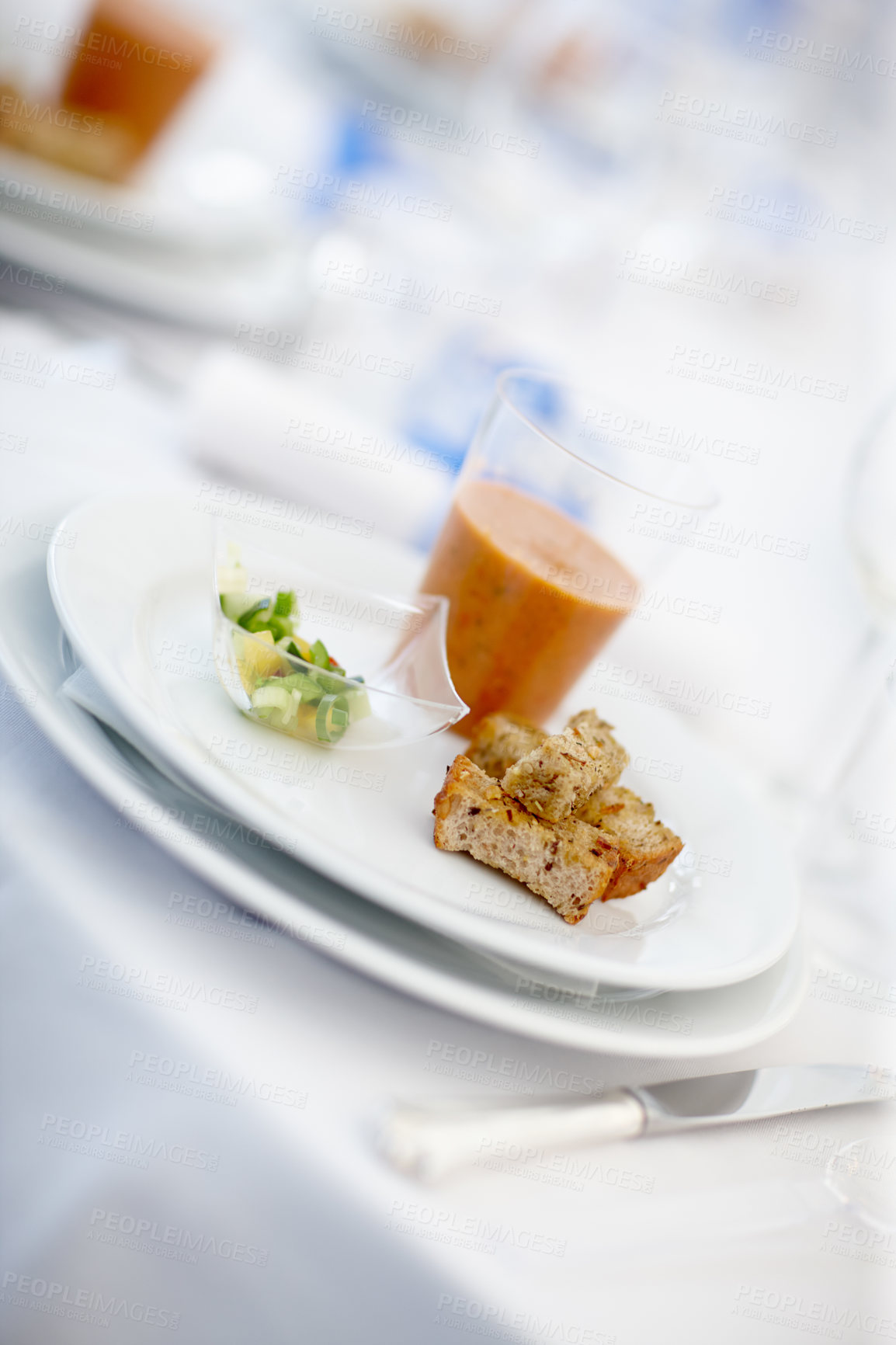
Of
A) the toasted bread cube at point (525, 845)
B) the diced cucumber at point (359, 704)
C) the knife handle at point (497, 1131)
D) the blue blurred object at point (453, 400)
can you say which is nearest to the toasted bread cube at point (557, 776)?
the toasted bread cube at point (525, 845)

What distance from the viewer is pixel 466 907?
77 centimetres

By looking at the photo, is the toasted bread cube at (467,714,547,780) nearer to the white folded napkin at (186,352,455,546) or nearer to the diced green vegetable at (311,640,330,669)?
the diced green vegetable at (311,640,330,669)

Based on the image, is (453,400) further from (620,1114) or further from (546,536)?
(620,1114)

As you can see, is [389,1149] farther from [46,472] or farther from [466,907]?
[46,472]

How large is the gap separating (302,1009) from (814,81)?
444 centimetres

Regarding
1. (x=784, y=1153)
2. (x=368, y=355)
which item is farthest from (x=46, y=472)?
(x=368, y=355)

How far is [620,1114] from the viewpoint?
0.70m

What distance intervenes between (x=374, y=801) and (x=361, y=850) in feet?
0.31

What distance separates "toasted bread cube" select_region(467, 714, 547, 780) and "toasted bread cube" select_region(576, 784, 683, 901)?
0.09 metres

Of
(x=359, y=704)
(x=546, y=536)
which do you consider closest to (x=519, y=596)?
(x=546, y=536)

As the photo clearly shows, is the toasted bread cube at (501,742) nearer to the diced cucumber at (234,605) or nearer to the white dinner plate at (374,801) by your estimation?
the white dinner plate at (374,801)

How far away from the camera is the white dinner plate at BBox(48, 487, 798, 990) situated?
72 cm

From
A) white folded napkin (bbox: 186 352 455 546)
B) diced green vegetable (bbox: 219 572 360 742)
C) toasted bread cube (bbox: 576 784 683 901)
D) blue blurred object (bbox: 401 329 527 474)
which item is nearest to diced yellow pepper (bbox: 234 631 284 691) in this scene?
diced green vegetable (bbox: 219 572 360 742)

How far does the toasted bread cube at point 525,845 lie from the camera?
0.81m
